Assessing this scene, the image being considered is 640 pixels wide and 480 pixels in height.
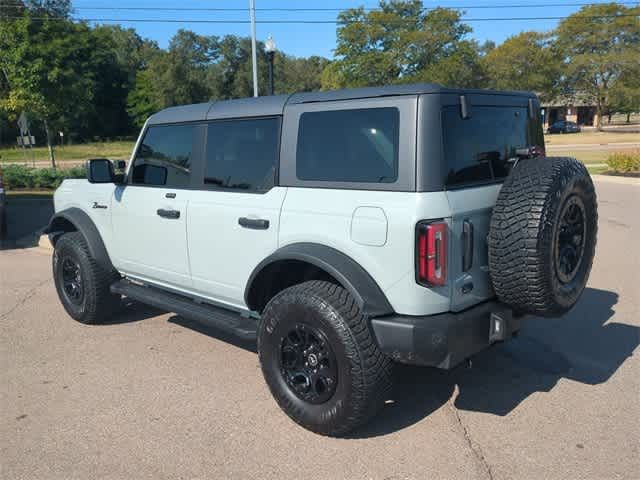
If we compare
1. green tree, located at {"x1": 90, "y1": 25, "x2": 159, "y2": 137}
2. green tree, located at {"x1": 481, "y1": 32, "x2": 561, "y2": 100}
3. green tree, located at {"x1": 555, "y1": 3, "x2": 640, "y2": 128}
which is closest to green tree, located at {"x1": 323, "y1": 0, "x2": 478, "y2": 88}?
green tree, located at {"x1": 481, "y1": 32, "x2": 561, "y2": 100}

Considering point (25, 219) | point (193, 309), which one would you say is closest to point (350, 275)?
point (193, 309)

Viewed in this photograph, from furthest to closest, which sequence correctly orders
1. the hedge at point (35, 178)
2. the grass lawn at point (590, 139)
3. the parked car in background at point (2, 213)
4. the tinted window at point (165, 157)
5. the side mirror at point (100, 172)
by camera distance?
the grass lawn at point (590, 139) → the hedge at point (35, 178) → the parked car in background at point (2, 213) → the side mirror at point (100, 172) → the tinted window at point (165, 157)

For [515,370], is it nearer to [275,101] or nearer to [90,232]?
[275,101]

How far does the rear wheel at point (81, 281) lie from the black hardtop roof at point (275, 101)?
4.72 feet

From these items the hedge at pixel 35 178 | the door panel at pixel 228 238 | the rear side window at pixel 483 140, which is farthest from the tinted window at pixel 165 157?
the hedge at pixel 35 178

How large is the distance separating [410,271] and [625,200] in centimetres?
1172

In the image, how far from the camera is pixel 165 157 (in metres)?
4.51

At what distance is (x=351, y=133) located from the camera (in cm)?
325

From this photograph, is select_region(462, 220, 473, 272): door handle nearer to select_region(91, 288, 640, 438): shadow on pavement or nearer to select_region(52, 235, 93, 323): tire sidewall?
select_region(91, 288, 640, 438): shadow on pavement

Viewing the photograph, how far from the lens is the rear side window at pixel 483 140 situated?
121 inches

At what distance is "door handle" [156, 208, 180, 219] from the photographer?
4199mm

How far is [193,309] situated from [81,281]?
1.67 metres

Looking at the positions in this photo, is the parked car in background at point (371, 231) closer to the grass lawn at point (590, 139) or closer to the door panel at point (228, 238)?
the door panel at point (228, 238)

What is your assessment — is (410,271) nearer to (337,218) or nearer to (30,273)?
(337,218)
